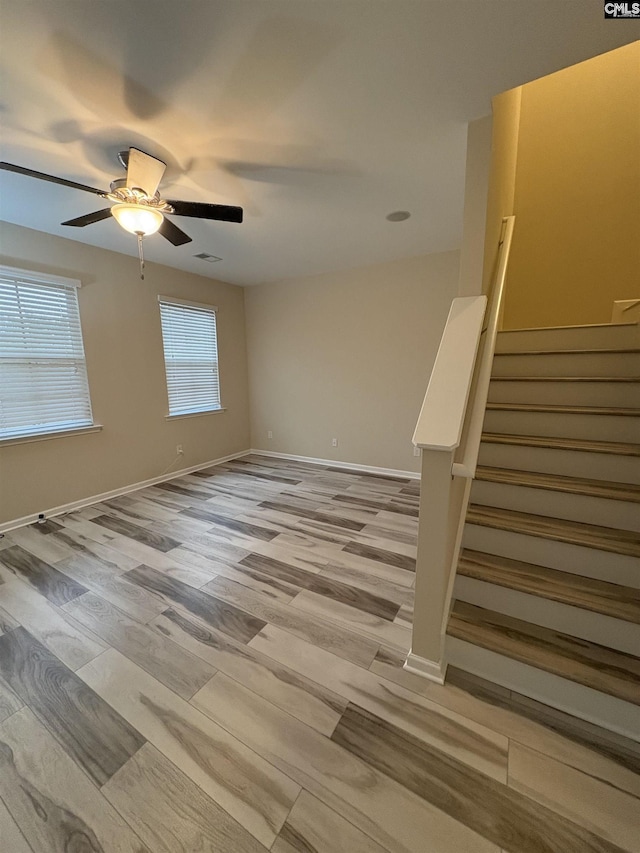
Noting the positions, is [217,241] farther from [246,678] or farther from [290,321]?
[246,678]

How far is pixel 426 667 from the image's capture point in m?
1.46

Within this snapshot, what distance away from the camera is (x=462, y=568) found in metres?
1.56

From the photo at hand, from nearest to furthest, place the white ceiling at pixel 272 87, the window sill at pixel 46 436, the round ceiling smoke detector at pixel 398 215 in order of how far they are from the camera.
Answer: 1. the white ceiling at pixel 272 87
2. the round ceiling smoke detector at pixel 398 215
3. the window sill at pixel 46 436

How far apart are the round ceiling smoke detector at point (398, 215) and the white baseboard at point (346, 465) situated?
2.68 m

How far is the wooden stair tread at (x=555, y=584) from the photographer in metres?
1.32

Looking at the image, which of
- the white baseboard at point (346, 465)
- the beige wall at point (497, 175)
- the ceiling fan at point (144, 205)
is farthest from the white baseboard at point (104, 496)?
the beige wall at point (497, 175)

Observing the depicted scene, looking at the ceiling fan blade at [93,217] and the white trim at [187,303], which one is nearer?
the ceiling fan blade at [93,217]

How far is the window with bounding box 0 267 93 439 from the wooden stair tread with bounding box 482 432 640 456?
12.2 feet

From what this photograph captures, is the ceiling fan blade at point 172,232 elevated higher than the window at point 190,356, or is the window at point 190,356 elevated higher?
the ceiling fan blade at point 172,232

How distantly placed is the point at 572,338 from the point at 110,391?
423 centimetres

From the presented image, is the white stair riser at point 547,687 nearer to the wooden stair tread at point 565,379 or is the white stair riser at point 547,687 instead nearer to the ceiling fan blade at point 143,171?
the wooden stair tread at point 565,379

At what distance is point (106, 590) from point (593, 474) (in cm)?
294

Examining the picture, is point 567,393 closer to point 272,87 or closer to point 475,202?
point 475,202

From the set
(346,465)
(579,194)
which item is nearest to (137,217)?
(346,465)
